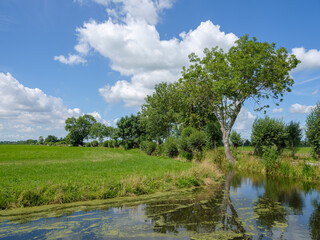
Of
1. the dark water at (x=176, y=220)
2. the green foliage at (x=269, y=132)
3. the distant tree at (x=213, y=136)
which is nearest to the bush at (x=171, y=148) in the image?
the distant tree at (x=213, y=136)

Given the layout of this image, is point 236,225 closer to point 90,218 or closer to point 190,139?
point 90,218

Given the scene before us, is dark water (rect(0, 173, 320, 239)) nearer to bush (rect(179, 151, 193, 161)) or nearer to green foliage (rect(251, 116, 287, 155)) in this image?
green foliage (rect(251, 116, 287, 155))

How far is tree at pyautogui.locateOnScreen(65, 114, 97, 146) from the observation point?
106575 millimetres

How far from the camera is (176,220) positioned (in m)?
9.74

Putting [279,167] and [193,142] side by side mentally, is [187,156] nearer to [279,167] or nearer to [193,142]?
[193,142]

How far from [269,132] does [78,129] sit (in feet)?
312

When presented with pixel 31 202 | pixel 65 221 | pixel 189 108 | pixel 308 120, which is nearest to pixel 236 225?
pixel 65 221

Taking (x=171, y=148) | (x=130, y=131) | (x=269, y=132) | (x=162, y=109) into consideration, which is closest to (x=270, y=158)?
(x=269, y=132)

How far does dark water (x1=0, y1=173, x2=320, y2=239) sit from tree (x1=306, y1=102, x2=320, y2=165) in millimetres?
12027

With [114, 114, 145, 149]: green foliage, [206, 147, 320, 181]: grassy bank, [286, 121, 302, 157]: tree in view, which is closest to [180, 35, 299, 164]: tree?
[206, 147, 320, 181]: grassy bank

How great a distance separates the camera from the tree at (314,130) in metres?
23.6

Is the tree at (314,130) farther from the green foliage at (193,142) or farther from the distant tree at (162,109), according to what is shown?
the distant tree at (162,109)

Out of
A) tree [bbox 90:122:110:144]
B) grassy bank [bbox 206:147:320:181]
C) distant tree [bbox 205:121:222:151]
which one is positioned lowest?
grassy bank [bbox 206:147:320:181]

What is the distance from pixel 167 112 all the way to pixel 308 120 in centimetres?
3236
